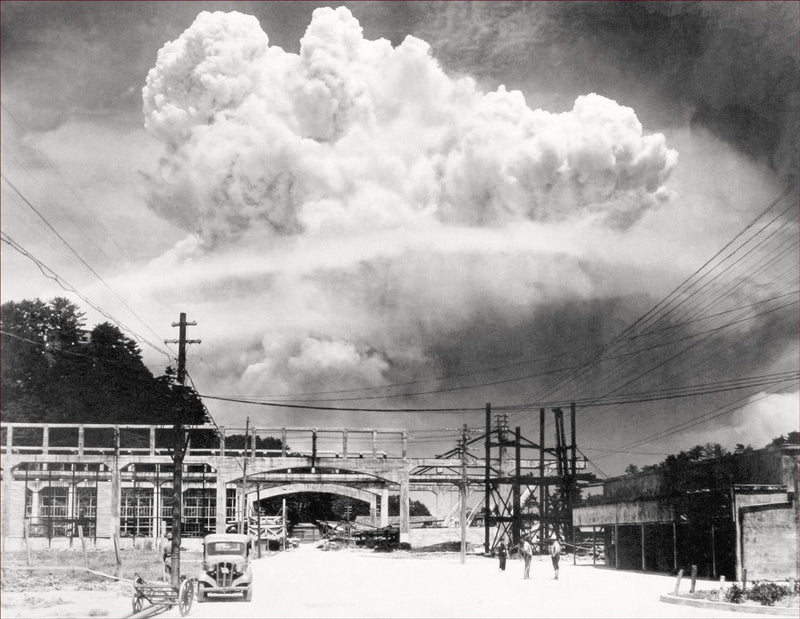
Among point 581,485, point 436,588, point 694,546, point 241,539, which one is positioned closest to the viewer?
point 241,539

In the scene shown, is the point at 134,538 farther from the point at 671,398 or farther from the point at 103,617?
the point at 103,617

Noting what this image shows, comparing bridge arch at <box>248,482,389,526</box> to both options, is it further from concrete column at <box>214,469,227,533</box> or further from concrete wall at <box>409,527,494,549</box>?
concrete wall at <box>409,527,494,549</box>

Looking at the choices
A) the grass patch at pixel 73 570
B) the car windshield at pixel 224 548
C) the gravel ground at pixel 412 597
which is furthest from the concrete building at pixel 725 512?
the grass patch at pixel 73 570

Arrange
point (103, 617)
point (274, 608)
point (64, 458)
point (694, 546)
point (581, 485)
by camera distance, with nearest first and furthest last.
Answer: point (103, 617) → point (274, 608) → point (694, 546) → point (64, 458) → point (581, 485)

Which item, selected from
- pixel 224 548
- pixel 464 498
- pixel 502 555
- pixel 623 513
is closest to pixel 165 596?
pixel 224 548

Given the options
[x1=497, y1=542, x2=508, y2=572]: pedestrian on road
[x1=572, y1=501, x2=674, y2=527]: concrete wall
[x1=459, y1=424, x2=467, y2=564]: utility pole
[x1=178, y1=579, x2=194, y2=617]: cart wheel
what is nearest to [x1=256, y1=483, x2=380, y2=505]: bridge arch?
[x1=459, y1=424, x2=467, y2=564]: utility pole

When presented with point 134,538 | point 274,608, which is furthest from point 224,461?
point 274,608
